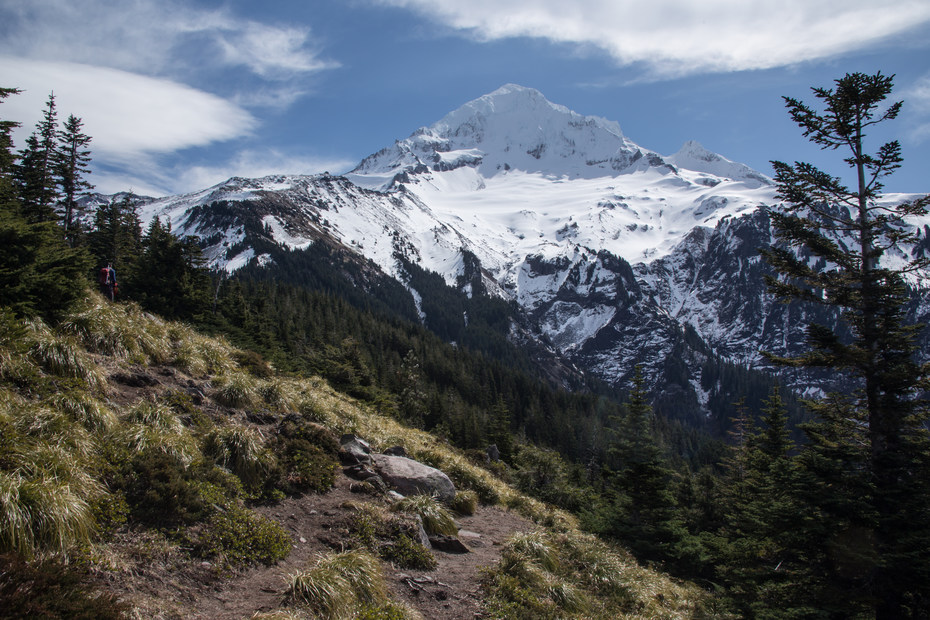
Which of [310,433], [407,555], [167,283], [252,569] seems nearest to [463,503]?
[310,433]

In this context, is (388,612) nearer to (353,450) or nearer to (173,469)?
(173,469)

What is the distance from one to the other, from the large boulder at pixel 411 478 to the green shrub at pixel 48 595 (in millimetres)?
7281

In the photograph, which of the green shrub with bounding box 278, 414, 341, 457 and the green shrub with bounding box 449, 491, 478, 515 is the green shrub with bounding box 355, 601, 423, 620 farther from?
the green shrub with bounding box 449, 491, 478, 515

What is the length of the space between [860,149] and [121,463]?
1782cm

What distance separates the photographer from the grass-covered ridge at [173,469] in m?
6.01

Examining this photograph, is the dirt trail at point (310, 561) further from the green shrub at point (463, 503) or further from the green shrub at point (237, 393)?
the green shrub at point (237, 393)

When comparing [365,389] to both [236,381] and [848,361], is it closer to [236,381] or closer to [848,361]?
[236,381]

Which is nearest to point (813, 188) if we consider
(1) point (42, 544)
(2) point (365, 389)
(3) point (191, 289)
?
(1) point (42, 544)

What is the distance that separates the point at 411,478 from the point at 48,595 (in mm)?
8290

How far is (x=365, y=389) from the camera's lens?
2742 centimetres

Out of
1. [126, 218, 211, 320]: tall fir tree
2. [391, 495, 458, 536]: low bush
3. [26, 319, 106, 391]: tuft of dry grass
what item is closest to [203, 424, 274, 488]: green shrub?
[26, 319, 106, 391]: tuft of dry grass

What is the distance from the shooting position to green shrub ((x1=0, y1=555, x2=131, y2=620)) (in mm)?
4039

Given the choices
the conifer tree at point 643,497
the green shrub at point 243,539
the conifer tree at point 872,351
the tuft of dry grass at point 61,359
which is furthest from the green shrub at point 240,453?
the conifer tree at point 643,497

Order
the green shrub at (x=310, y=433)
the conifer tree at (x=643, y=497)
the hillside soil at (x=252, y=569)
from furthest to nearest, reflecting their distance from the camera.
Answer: the conifer tree at (x=643, y=497) < the green shrub at (x=310, y=433) < the hillside soil at (x=252, y=569)
